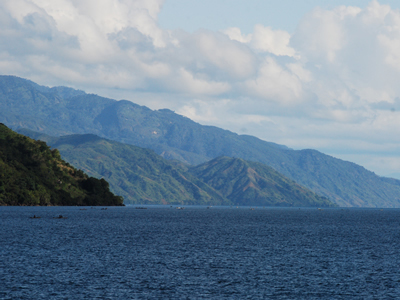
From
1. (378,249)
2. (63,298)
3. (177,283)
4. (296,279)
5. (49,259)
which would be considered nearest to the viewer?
(63,298)

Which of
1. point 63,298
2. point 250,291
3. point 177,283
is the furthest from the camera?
point 177,283

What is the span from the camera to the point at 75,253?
340 feet

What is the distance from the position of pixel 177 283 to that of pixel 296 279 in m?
20.1

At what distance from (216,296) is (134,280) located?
53.0 ft

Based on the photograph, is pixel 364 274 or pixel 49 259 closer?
pixel 364 274

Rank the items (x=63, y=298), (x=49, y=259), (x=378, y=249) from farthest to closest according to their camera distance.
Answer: (x=378, y=249), (x=49, y=259), (x=63, y=298)

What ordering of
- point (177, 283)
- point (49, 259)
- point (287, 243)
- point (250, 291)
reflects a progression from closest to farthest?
point (250, 291) → point (177, 283) → point (49, 259) → point (287, 243)

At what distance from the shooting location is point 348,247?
12756cm

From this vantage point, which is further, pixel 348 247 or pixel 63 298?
pixel 348 247

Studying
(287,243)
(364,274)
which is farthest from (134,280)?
(287,243)

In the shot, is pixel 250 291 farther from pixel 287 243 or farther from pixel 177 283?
pixel 287 243

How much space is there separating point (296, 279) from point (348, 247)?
5494cm

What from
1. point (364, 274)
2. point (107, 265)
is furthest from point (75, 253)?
point (364, 274)

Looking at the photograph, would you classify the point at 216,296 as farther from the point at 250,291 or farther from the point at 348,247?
the point at 348,247
